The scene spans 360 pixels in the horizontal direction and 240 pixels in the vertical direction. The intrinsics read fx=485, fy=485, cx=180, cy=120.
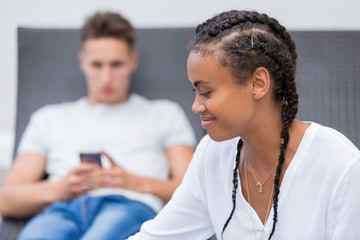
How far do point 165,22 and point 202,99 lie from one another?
73.5 inches

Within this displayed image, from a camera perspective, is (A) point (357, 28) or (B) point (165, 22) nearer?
(A) point (357, 28)

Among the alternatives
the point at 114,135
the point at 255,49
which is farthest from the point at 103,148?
the point at 255,49

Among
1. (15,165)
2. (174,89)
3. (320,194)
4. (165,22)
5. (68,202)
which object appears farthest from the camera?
(165,22)

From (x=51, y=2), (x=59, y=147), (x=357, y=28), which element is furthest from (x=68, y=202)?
(x=51, y=2)

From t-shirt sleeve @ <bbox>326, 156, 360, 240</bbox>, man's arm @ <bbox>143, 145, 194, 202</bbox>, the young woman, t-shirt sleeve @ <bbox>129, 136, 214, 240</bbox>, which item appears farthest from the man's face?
t-shirt sleeve @ <bbox>326, 156, 360, 240</bbox>

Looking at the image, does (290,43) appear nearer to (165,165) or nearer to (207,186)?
(207,186)

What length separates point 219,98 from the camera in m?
1.05

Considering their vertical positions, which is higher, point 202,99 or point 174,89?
point 202,99

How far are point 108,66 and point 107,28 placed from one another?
171mm

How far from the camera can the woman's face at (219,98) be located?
1.04 metres

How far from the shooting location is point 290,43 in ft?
3.58

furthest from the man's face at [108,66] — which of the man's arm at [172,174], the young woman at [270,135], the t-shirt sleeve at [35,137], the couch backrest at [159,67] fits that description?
the young woman at [270,135]

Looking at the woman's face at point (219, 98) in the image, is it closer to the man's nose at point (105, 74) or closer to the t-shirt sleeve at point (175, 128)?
the t-shirt sleeve at point (175, 128)

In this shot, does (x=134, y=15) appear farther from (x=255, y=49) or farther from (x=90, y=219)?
(x=255, y=49)
